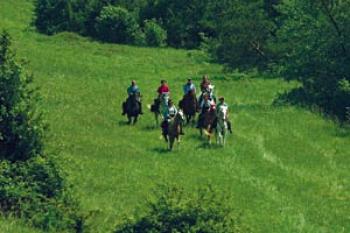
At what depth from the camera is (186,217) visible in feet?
56.5

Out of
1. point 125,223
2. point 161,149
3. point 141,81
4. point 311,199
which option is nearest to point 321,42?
point 141,81

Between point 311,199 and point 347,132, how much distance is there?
13123 millimetres

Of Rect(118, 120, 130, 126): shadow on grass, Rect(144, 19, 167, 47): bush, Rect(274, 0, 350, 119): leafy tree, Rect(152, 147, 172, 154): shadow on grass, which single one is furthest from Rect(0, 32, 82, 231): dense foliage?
Rect(144, 19, 167, 47): bush

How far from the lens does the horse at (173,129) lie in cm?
3462

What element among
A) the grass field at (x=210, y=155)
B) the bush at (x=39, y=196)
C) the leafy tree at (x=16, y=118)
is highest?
the leafy tree at (x=16, y=118)

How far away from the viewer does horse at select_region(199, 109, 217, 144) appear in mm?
36719

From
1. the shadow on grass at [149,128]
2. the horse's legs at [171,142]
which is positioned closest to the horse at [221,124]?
the horse's legs at [171,142]

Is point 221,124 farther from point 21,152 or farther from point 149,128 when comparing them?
point 21,152

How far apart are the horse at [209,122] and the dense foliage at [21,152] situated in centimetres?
1516

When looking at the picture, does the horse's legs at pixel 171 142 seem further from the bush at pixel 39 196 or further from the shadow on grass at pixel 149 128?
the bush at pixel 39 196

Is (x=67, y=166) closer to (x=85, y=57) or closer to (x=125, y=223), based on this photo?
(x=125, y=223)

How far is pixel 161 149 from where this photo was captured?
35.4 m

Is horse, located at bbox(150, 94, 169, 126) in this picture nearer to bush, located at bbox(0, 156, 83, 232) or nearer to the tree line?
the tree line

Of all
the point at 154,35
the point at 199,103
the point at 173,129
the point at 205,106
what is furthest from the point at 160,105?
the point at 154,35
